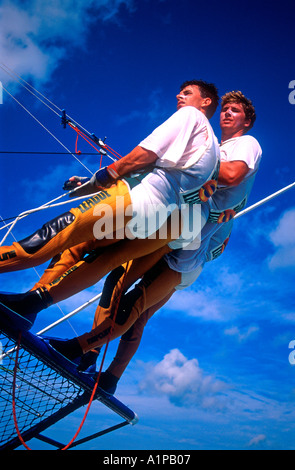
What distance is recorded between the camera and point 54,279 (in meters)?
2.54

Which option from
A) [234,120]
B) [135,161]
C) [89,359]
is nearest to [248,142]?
[234,120]

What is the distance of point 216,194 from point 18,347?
1648mm

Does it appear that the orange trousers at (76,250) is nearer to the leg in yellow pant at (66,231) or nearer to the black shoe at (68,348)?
the leg in yellow pant at (66,231)

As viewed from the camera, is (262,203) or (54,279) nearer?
(54,279)

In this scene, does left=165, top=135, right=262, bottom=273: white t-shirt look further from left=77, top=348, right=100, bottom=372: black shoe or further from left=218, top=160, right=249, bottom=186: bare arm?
left=77, top=348, right=100, bottom=372: black shoe

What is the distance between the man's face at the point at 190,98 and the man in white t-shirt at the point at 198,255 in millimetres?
358

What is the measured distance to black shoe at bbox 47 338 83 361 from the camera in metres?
2.67

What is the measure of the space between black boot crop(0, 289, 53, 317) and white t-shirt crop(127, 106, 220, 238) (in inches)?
26.5

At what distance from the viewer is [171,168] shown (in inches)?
90.0

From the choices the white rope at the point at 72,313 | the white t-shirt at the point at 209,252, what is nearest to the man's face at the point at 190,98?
the white t-shirt at the point at 209,252

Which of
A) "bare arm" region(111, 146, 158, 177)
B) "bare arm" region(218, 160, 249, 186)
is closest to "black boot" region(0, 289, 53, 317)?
"bare arm" region(111, 146, 158, 177)

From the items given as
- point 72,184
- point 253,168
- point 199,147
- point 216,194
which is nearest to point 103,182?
point 72,184

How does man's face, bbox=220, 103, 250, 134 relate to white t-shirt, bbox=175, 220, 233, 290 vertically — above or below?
above

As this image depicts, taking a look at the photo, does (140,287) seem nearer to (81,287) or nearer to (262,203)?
(81,287)
